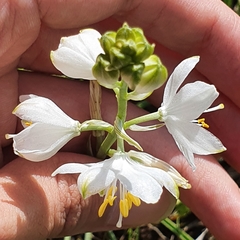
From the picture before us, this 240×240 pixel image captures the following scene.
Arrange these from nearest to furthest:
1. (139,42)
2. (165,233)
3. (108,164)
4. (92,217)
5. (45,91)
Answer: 1. (139,42)
2. (108,164)
3. (92,217)
4. (45,91)
5. (165,233)

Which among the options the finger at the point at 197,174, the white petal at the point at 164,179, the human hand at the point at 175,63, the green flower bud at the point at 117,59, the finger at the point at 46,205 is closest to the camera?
the green flower bud at the point at 117,59

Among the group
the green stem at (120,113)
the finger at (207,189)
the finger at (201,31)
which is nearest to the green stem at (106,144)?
the green stem at (120,113)

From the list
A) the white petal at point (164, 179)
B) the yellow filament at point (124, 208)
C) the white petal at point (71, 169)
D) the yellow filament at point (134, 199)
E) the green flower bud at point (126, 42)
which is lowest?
the yellow filament at point (124, 208)

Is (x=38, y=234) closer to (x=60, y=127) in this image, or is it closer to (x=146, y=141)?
(x=60, y=127)

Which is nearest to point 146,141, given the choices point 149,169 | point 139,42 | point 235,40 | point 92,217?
point 92,217

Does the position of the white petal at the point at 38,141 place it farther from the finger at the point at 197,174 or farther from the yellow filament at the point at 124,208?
the finger at the point at 197,174

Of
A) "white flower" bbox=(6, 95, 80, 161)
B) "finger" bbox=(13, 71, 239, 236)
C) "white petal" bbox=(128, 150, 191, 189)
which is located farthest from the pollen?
"finger" bbox=(13, 71, 239, 236)

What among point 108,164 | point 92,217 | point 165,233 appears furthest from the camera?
point 165,233

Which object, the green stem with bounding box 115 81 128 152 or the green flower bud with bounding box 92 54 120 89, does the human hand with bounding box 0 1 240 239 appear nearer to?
the green stem with bounding box 115 81 128 152
